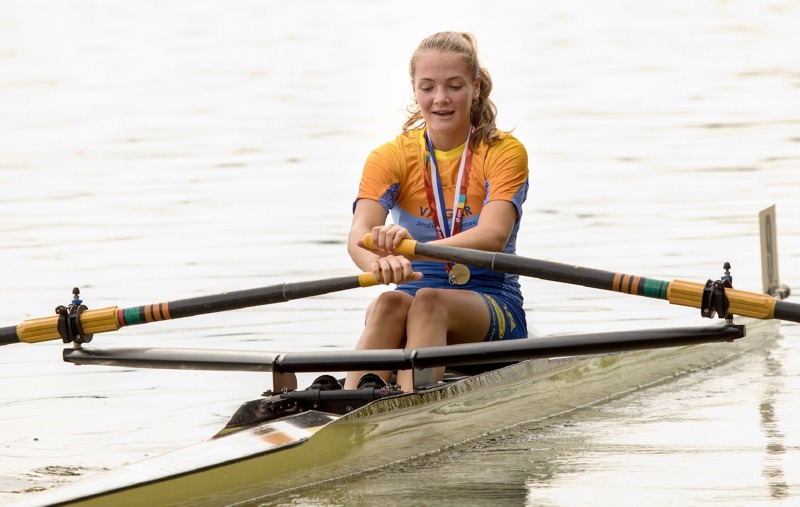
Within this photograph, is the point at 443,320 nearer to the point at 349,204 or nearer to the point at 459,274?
Result: the point at 459,274

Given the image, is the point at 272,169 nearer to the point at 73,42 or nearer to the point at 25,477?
the point at 25,477

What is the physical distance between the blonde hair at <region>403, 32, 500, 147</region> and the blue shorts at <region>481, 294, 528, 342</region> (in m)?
0.69

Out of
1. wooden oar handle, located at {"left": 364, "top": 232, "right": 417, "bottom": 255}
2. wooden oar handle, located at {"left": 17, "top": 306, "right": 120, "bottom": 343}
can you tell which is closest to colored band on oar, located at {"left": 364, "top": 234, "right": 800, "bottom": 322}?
wooden oar handle, located at {"left": 364, "top": 232, "right": 417, "bottom": 255}

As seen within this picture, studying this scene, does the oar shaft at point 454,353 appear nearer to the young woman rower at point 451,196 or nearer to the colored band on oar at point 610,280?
the colored band on oar at point 610,280

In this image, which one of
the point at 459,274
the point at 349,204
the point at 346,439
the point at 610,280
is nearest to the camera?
the point at 346,439

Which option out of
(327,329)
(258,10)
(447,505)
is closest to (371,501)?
(447,505)

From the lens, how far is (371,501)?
522 centimetres

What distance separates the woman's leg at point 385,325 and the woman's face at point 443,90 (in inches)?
32.5

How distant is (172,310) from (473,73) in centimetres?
163

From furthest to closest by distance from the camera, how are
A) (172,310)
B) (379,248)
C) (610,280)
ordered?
(172,310) < (379,248) < (610,280)

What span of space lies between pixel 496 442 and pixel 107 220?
688 cm

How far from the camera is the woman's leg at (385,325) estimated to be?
18.9ft

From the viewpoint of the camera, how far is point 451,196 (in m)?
6.27

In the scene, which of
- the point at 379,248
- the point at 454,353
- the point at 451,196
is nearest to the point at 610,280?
the point at 454,353
